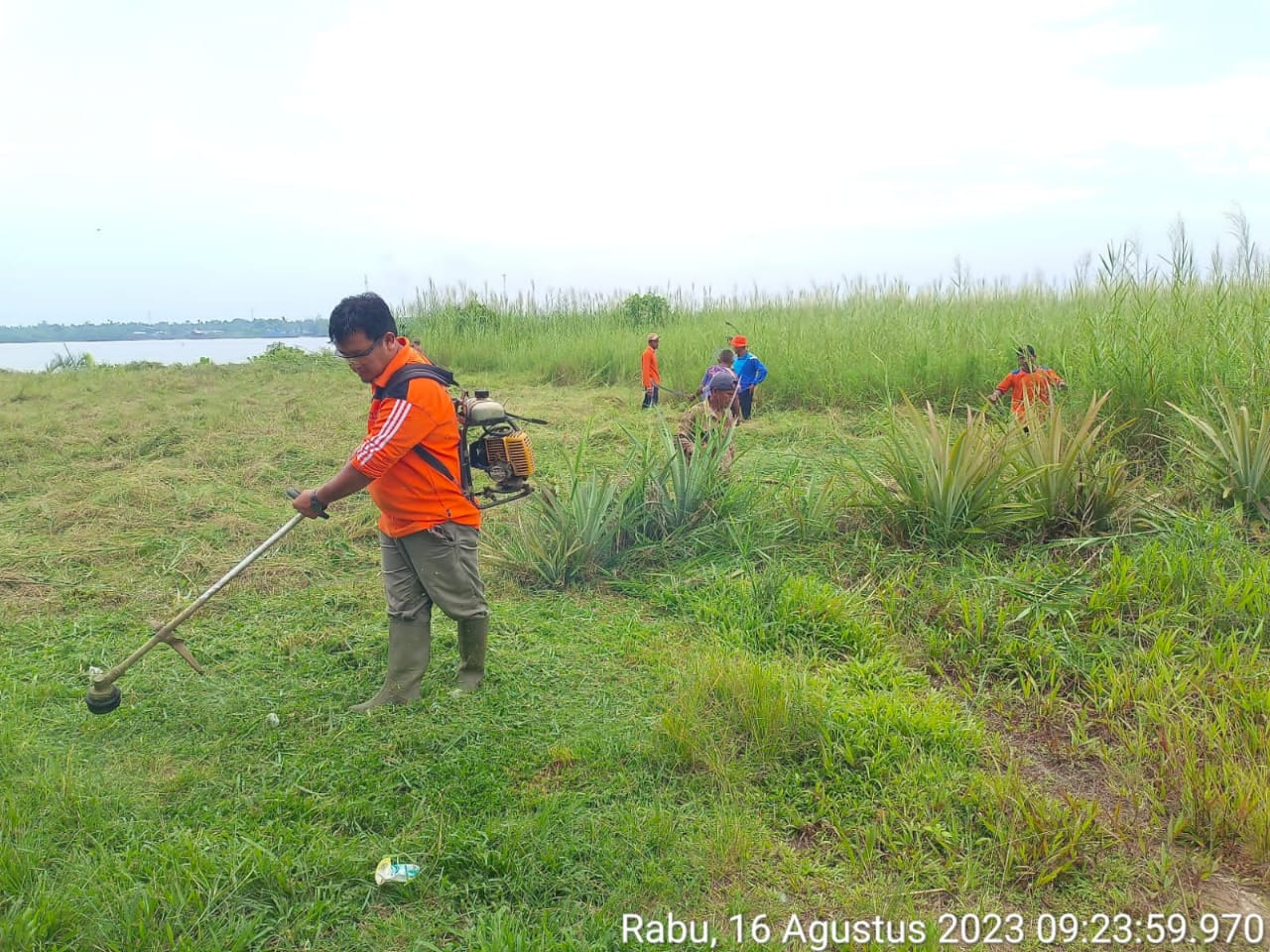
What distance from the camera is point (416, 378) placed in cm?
329

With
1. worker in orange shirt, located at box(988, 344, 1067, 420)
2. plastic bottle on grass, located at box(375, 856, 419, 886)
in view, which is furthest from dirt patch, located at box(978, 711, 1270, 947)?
worker in orange shirt, located at box(988, 344, 1067, 420)

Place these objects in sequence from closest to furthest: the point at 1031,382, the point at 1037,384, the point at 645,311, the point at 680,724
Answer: the point at 680,724, the point at 1037,384, the point at 1031,382, the point at 645,311

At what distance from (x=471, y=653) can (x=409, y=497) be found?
0.73 m

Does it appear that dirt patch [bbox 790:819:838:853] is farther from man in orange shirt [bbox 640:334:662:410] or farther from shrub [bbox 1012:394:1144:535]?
man in orange shirt [bbox 640:334:662:410]

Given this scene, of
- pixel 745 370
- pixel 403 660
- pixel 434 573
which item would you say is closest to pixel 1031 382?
pixel 745 370

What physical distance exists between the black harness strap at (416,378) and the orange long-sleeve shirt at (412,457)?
0.05 ft

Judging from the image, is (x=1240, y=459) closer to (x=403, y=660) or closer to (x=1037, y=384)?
(x=1037, y=384)

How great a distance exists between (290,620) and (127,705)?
1004 mm

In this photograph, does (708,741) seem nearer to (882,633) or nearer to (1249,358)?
(882,633)

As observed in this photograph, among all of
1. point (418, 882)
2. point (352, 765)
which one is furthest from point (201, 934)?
point (352, 765)

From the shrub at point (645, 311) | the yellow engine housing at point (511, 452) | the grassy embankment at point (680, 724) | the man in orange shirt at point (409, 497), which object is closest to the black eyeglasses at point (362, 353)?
the man in orange shirt at point (409, 497)

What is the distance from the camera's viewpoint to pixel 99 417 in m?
9.84

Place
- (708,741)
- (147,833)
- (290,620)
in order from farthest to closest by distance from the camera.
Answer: (290,620), (708,741), (147,833)

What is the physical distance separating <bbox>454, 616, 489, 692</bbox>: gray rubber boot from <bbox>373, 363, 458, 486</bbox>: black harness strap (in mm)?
604
